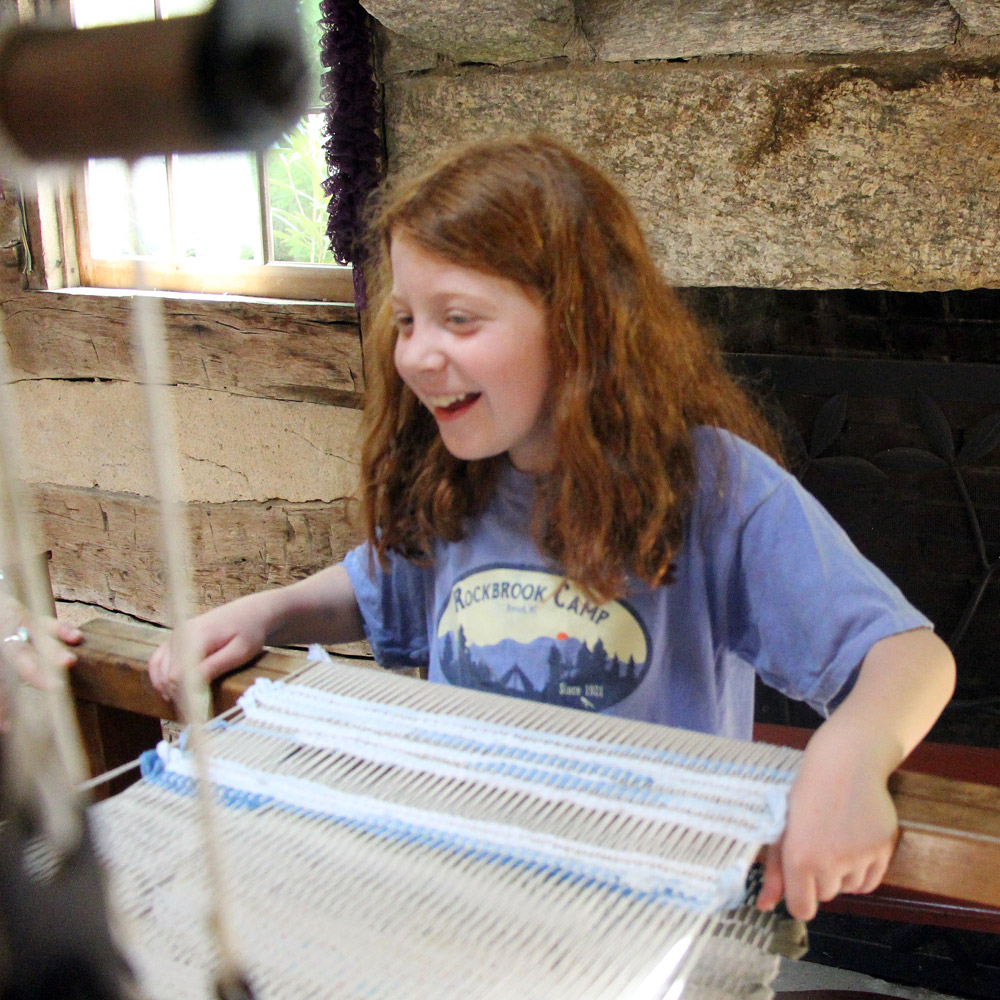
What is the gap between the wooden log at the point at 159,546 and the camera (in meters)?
2.17

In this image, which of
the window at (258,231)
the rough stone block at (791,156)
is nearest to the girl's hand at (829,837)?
the rough stone block at (791,156)

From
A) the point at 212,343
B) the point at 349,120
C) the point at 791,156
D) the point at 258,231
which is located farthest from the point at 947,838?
the point at 258,231

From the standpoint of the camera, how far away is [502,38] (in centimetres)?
162

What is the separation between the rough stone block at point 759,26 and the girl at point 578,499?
570 millimetres

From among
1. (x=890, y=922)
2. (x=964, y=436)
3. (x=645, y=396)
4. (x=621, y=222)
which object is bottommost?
(x=890, y=922)

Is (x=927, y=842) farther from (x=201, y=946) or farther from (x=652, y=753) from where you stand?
(x=201, y=946)

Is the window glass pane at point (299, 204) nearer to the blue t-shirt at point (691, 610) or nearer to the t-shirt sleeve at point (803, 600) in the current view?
the blue t-shirt at point (691, 610)

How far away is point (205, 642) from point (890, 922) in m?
1.55

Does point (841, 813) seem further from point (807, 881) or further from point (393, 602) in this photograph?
point (393, 602)

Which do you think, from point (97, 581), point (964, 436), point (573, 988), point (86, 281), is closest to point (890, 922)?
point (964, 436)

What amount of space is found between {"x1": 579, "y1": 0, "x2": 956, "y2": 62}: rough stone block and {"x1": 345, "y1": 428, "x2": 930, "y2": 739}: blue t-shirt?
0.72 metres

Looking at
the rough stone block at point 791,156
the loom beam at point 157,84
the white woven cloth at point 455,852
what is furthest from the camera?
the rough stone block at point 791,156

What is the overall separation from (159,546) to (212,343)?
1.60 feet

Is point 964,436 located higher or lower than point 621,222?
lower
